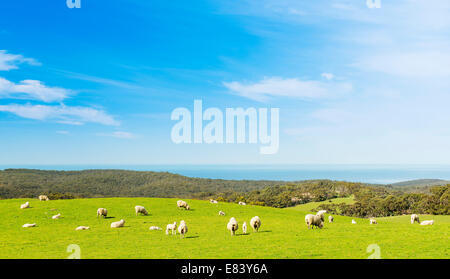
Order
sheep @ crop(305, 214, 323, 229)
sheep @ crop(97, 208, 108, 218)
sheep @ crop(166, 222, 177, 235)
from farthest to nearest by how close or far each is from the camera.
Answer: sheep @ crop(97, 208, 108, 218)
sheep @ crop(305, 214, 323, 229)
sheep @ crop(166, 222, 177, 235)

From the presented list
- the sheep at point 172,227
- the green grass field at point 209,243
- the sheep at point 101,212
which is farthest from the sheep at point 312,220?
the sheep at point 101,212

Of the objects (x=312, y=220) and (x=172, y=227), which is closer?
(x=172, y=227)

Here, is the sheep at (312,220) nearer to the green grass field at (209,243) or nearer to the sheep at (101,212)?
the green grass field at (209,243)

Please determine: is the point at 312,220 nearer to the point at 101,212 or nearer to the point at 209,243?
the point at 209,243

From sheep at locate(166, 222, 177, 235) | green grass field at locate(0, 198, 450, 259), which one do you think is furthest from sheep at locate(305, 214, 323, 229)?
sheep at locate(166, 222, 177, 235)

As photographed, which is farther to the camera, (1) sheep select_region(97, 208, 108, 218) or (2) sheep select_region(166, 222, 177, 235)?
(1) sheep select_region(97, 208, 108, 218)

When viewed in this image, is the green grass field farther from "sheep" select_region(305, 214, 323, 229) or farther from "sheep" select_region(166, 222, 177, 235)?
"sheep" select_region(305, 214, 323, 229)

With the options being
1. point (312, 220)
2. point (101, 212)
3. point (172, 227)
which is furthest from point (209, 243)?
point (101, 212)

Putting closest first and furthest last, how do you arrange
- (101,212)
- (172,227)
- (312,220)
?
1. (172,227)
2. (312,220)
3. (101,212)

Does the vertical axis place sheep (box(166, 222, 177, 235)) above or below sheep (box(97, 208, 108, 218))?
above

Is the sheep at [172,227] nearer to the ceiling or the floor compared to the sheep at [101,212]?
nearer to the ceiling

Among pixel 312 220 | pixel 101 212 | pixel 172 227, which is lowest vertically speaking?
pixel 101 212
